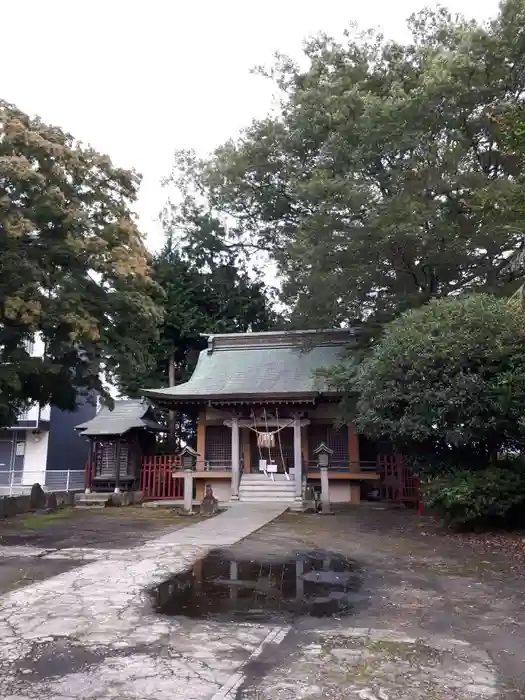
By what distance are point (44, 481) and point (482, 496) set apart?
19282 millimetres

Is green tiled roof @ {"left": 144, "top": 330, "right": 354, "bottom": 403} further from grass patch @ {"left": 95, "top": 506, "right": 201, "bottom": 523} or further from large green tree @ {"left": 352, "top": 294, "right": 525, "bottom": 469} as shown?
large green tree @ {"left": 352, "top": 294, "right": 525, "bottom": 469}

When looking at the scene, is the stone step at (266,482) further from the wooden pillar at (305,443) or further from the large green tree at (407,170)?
the large green tree at (407,170)

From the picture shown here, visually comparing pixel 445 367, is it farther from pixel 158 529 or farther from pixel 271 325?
pixel 271 325

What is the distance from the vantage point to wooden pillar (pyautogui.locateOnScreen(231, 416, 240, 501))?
17859mm

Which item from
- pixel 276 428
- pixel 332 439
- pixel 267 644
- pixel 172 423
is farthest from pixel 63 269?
pixel 172 423

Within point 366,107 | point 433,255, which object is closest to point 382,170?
point 366,107

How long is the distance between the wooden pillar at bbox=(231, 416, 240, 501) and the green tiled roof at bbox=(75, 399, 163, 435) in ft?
13.3

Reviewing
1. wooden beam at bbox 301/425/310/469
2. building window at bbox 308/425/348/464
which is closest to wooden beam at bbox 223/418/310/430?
wooden beam at bbox 301/425/310/469

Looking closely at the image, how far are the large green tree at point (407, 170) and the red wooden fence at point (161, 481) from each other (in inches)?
296

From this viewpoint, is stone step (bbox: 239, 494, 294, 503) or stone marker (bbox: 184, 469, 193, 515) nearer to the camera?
stone marker (bbox: 184, 469, 193, 515)

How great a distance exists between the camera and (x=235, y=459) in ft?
60.3

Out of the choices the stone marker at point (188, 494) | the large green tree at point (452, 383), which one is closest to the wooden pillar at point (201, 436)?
the stone marker at point (188, 494)

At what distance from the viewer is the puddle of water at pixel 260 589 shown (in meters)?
5.81

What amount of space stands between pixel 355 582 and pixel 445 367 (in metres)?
5.47
